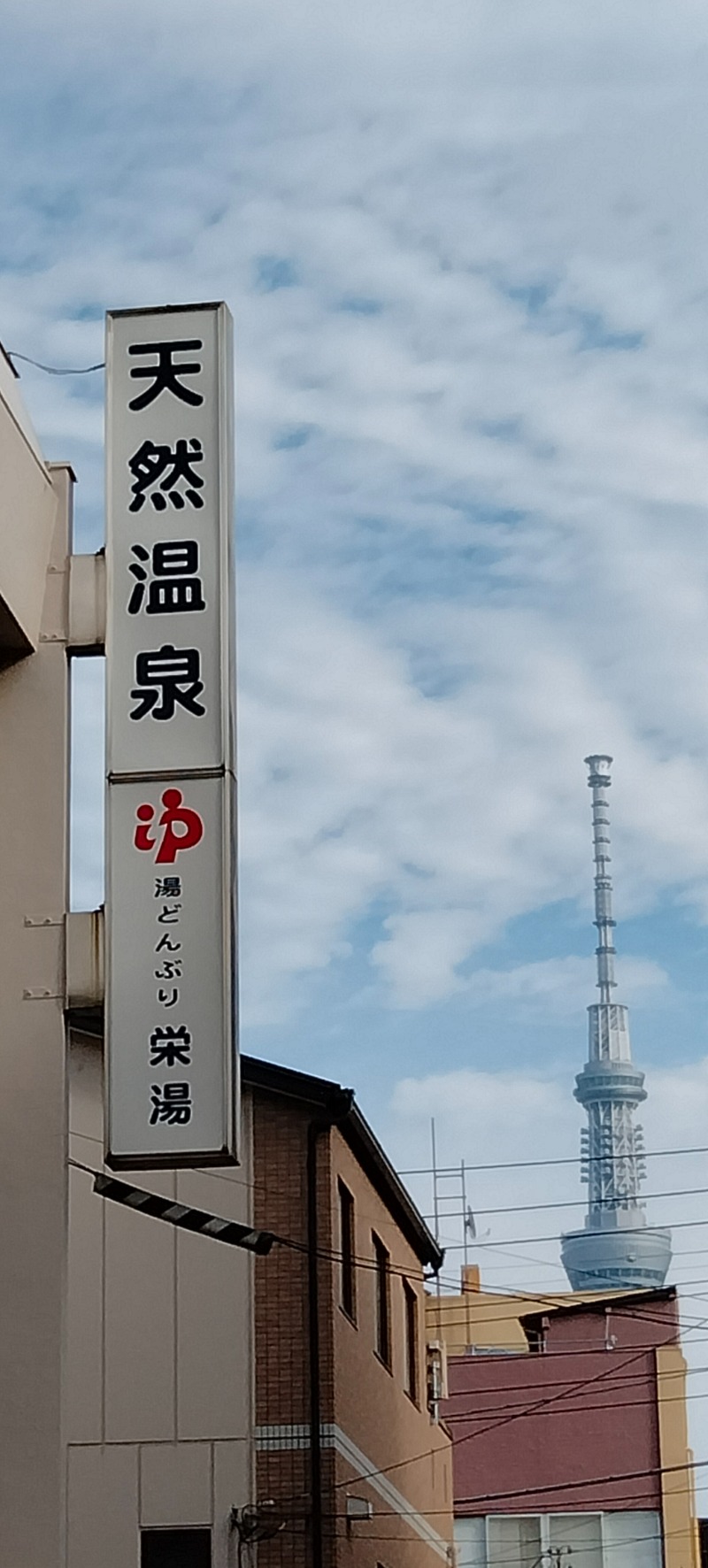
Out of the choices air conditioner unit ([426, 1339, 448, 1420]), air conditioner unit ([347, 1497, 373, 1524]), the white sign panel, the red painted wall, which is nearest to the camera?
the white sign panel

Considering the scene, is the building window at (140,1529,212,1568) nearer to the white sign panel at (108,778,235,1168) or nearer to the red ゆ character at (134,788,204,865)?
the white sign panel at (108,778,235,1168)

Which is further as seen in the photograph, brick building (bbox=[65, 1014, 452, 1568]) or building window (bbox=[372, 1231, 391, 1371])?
building window (bbox=[372, 1231, 391, 1371])

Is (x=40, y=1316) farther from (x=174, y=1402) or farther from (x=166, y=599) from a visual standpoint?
(x=174, y=1402)

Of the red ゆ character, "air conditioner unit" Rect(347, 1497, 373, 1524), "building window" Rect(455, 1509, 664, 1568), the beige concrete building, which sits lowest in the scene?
"building window" Rect(455, 1509, 664, 1568)

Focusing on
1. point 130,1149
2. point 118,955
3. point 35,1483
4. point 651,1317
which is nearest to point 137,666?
point 118,955

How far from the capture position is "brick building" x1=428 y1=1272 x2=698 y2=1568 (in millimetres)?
42062

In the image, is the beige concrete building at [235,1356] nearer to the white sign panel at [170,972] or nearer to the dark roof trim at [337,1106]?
the dark roof trim at [337,1106]

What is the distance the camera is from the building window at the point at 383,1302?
2714 centimetres

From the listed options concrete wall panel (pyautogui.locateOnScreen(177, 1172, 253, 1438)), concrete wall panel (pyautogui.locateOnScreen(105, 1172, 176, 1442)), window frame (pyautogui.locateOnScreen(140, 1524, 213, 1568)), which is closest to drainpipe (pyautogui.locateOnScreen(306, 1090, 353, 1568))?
concrete wall panel (pyautogui.locateOnScreen(177, 1172, 253, 1438))

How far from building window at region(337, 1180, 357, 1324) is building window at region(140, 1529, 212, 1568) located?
310 cm

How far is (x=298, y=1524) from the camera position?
72.9ft

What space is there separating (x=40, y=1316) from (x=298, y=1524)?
34.4 ft

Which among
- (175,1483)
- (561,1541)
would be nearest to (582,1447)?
(561,1541)

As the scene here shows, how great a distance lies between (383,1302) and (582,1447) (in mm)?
17151
